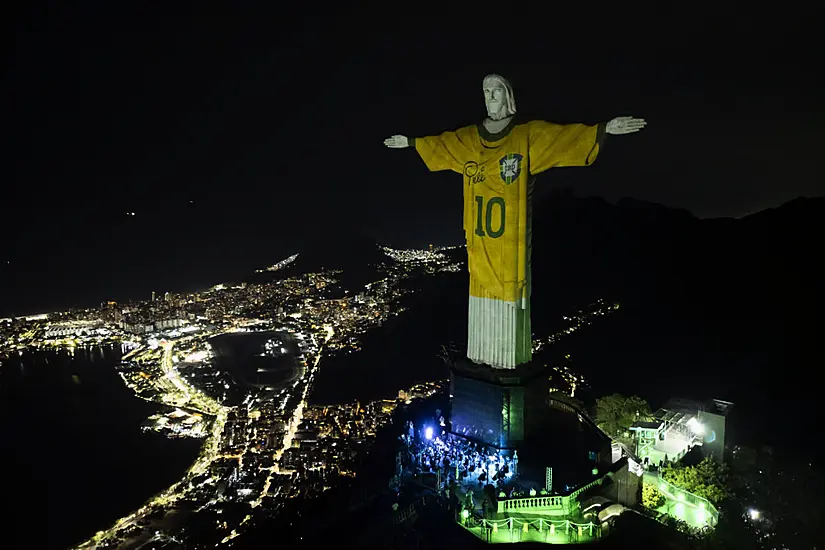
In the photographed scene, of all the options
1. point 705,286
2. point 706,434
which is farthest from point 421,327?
point 706,434

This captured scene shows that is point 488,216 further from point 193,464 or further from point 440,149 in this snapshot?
point 193,464

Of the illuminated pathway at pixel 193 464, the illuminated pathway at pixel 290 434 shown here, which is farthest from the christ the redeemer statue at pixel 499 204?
the illuminated pathway at pixel 193 464

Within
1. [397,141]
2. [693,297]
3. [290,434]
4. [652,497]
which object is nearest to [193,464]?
[290,434]

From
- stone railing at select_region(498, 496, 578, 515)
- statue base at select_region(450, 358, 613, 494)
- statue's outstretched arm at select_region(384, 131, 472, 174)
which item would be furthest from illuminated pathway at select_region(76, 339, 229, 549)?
statue's outstretched arm at select_region(384, 131, 472, 174)

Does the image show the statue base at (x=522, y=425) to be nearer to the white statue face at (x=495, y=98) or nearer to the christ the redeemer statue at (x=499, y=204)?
the christ the redeemer statue at (x=499, y=204)

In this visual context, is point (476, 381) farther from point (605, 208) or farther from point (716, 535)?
point (605, 208)

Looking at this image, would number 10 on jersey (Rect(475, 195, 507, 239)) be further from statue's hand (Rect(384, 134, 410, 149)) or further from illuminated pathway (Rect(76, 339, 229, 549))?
illuminated pathway (Rect(76, 339, 229, 549))
